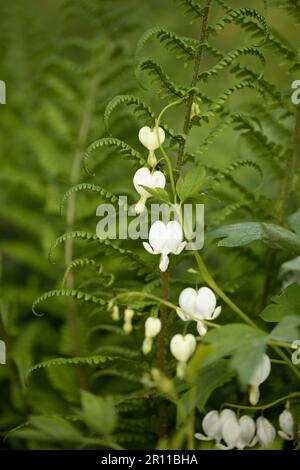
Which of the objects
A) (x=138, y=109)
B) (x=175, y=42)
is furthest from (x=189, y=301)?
(x=175, y=42)

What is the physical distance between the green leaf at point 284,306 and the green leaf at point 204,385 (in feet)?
0.37

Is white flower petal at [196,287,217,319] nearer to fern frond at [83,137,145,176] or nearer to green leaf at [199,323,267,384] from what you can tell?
green leaf at [199,323,267,384]

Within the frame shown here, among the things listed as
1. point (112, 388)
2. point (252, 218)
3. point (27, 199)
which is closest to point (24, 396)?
point (112, 388)

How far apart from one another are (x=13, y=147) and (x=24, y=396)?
1062mm

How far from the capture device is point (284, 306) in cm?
97

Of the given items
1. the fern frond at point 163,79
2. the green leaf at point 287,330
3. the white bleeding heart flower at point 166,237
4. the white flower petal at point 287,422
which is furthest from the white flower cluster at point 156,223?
the white flower petal at point 287,422

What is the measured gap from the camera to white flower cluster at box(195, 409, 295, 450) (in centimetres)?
95

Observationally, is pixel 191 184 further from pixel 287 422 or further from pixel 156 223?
pixel 287 422

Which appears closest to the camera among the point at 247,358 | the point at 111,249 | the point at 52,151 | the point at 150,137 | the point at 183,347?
the point at 247,358

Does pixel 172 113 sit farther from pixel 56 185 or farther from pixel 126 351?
pixel 126 351

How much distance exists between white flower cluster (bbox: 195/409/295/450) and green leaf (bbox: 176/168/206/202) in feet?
1.27

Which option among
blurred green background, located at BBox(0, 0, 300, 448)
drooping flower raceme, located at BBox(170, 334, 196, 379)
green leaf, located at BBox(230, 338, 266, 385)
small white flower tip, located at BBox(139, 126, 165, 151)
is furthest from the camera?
blurred green background, located at BBox(0, 0, 300, 448)

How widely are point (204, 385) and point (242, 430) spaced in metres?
0.12

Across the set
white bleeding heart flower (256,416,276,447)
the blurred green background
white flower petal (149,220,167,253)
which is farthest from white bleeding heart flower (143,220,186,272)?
the blurred green background
